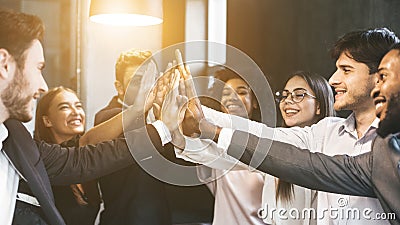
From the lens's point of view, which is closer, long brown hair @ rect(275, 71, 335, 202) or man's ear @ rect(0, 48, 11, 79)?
man's ear @ rect(0, 48, 11, 79)

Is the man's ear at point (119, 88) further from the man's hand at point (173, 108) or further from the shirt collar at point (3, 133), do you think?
the shirt collar at point (3, 133)

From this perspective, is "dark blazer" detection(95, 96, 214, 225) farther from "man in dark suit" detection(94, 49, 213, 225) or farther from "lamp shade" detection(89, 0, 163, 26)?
"lamp shade" detection(89, 0, 163, 26)

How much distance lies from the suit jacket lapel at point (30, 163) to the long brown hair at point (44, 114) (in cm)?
3

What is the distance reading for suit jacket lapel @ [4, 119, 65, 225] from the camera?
1759 mm

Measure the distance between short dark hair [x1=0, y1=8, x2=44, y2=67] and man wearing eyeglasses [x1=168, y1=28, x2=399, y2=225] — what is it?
530 millimetres

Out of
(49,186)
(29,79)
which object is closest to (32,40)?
(29,79)

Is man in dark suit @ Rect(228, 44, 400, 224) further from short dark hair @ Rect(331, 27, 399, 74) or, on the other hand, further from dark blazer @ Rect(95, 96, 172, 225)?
dark blazer @ Rect(95, 96, 172, 225)

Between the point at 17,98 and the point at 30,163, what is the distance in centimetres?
19

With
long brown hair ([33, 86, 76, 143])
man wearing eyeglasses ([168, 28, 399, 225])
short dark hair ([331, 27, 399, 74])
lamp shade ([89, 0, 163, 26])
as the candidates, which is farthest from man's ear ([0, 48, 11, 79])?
short dark hair ([331, 27, 399, 74])

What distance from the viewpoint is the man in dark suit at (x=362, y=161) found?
1.78 meters

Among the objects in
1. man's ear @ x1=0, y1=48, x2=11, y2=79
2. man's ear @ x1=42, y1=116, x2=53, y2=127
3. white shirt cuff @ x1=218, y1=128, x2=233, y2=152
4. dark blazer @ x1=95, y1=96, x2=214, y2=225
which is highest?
man's ear @ x1=0, y1=48, x2=11, y2=79

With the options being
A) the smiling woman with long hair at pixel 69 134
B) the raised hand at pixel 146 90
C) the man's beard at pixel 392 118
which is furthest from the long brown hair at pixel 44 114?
the man's beard at pixel 392 118

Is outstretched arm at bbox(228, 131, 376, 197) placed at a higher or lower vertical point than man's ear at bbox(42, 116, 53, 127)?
lower

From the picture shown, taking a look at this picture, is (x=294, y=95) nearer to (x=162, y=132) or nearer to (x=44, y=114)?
(x=162, y=132)
